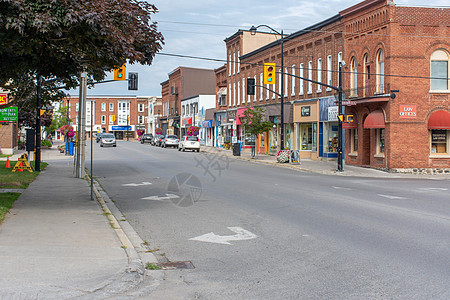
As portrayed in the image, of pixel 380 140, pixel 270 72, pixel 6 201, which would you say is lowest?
pixel 6 201

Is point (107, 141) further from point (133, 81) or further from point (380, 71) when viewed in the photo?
point (380, 71)

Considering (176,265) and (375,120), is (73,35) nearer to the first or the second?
(176,265)

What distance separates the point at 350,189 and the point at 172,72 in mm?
75610

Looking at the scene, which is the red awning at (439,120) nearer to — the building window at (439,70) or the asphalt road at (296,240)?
the building window at (439,70)

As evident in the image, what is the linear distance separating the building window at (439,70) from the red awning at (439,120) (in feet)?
4.88

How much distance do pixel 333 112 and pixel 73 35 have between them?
25.3 m

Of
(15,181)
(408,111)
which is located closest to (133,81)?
(15,181)

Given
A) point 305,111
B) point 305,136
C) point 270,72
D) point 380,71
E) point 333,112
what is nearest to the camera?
point 380,71

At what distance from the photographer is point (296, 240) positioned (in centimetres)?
915

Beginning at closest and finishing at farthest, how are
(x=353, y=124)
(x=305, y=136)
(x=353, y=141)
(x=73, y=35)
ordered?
(x=73, y=35) < (x=353, y=124) < (x=353, y=141) < (x=305, y=136)

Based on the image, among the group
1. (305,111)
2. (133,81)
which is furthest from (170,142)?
(133,81)

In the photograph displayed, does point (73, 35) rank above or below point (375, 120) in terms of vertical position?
above

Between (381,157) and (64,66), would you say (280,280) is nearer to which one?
(64,66)

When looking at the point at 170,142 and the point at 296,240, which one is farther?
the point at 170,142
